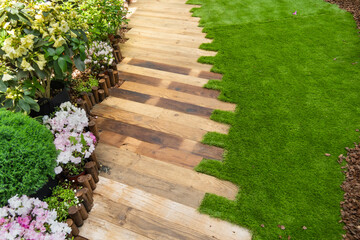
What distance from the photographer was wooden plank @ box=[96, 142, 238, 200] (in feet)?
8.90

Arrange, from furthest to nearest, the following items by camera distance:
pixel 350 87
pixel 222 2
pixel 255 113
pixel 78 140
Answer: pixel 222 2 → pixel 350 87 → pixel 255 113 → pixel 78 140

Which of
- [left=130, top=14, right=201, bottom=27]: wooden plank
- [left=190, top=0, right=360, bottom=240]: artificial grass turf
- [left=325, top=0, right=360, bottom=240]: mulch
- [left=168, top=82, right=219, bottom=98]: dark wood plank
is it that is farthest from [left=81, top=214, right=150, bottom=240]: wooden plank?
[left=130, top=14, right=201, bottom=27]: wooden plank

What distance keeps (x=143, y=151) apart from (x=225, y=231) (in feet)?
4.34

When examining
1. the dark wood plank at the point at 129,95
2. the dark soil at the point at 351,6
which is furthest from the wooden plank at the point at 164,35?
the dark soil at the point at 351,6

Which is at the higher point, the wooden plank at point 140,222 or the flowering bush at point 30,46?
the flowering bush at point 30,46

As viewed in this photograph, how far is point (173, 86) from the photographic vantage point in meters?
4.06

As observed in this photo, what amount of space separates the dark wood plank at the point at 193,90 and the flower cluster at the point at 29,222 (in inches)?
99.3

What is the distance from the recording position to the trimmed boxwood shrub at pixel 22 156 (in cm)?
189

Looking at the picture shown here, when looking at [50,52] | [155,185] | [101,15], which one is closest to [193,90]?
[155,185]

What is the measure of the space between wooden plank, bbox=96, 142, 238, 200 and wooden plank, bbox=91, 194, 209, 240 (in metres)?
0.45

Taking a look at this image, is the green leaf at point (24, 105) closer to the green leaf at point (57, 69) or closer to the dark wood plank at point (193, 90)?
the green leaf at point (57, 69)

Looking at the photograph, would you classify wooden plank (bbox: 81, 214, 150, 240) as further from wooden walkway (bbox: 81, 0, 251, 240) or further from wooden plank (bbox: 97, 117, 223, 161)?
wooden plank (bbox: 97, 117, 223, 161)

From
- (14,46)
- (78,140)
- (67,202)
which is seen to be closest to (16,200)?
(67,202)

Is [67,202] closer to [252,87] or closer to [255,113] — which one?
[255,113]
